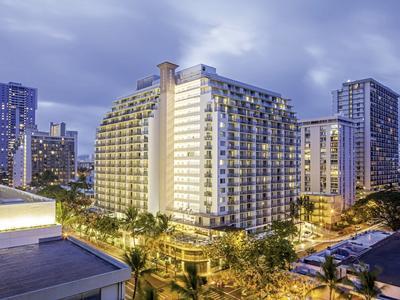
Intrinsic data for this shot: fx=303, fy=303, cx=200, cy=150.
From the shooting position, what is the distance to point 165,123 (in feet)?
266

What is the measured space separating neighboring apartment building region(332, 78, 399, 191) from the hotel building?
88.9 feet

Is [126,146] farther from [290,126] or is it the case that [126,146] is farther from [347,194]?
[347,194]

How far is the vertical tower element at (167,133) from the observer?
79.9 m

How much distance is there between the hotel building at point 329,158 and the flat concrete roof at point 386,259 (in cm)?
6185

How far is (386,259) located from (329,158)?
79.8m

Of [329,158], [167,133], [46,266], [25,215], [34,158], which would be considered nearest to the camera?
[46,266]

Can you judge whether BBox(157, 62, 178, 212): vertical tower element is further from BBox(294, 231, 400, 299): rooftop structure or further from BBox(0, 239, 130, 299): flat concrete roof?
BBox(0, 239, 130, 299): flat concrete roof

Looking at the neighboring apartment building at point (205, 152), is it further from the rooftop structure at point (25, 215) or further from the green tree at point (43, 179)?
the green tree at point (43, 179)

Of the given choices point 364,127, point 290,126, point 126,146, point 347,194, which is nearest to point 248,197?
point 290,126

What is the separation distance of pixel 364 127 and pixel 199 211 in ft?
359

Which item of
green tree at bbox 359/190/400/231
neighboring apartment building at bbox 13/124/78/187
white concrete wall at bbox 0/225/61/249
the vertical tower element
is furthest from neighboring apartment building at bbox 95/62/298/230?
neighboring apartment building at bbox 13/124/78/187

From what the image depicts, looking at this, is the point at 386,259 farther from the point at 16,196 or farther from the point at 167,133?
the point at 167,133

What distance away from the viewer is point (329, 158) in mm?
117438

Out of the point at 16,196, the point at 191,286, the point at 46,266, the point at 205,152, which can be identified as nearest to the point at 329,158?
the point at 205,152
